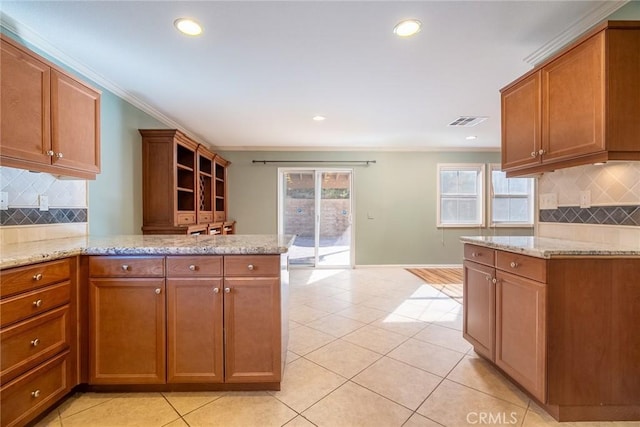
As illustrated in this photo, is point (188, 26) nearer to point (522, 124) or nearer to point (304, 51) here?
point (304, 51)

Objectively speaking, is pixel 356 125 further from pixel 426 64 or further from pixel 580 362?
pixel 580 362

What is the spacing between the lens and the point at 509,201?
5.28 m

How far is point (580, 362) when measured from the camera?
1.43 m

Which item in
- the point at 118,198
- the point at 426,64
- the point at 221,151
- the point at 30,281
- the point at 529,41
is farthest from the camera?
the point at 221,151

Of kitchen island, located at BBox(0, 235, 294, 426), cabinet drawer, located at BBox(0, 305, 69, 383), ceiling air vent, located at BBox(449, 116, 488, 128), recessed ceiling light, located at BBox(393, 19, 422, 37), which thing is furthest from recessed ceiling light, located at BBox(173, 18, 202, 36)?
ceiling air vent, located at BBox(449, 116, 488, 128)

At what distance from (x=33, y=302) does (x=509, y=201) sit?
6467 millimetres

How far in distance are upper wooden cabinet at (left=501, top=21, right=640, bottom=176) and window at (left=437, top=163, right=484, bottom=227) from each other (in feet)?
11.5

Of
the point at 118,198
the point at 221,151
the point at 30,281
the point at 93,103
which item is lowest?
the point at 30,281

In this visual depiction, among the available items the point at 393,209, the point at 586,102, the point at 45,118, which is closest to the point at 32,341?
the point at 45,118

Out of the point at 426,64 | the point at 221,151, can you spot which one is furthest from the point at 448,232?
the point at 221,151

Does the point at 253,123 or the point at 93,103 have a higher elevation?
the point at 253,123

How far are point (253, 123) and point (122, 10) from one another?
2.20m

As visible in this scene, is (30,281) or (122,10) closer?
(30,281)

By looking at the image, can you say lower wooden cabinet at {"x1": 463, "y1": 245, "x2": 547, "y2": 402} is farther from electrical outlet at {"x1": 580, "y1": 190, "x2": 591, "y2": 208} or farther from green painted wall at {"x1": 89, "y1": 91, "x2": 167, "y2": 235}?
green painted wall at {"x1": 89, "y1": 91, "x2": 167, "y2": 235}
